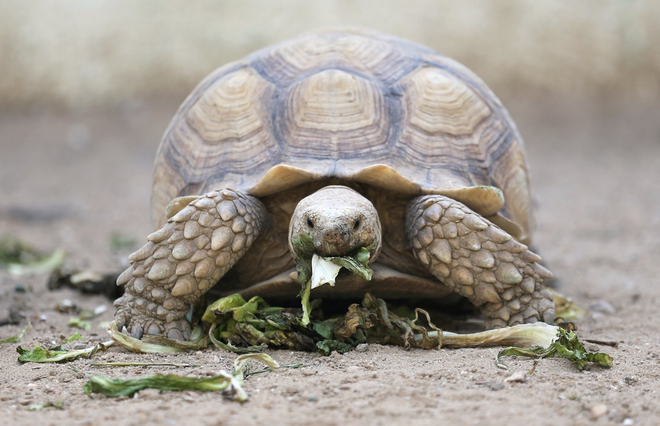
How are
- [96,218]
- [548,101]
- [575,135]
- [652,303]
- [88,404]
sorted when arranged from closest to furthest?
1. [88,404]
2. [652,303]
3. [96,218]
4. [575,135]
5. [548,101]

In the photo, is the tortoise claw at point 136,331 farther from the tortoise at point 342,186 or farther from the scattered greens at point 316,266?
the scattered greens at point 316,266

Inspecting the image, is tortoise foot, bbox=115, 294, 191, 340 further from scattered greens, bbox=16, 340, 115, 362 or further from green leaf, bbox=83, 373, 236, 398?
green leaf, bbox=83, 373, 236, 398

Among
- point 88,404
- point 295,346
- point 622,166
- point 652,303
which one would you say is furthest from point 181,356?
point 622,166

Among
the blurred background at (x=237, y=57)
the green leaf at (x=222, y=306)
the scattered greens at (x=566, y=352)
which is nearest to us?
the scattered greens at (x=566, y=352)

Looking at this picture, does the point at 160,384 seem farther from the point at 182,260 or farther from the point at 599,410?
the point at 599,410

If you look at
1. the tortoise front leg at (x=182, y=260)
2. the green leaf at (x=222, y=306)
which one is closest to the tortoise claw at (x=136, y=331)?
the tortoise front leg at (x=182, y=260)

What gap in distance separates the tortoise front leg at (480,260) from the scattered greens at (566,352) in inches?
12.6

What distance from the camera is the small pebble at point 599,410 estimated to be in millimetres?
2004

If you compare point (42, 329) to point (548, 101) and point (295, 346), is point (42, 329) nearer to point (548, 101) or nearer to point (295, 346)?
point (295, 346)

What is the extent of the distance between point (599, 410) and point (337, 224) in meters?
1.17

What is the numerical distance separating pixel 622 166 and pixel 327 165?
8009 millimetres

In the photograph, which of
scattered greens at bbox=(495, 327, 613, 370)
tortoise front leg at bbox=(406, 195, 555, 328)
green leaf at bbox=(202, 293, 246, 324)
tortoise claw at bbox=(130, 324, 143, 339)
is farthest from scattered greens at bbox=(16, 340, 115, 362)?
scattered greens at bbox=(495, 327, 613, 370)

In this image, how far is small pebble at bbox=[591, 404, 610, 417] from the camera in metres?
2.00

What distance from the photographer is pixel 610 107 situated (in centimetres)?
1163
